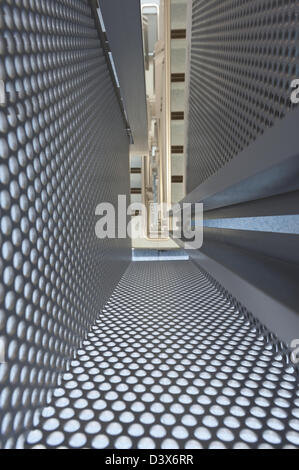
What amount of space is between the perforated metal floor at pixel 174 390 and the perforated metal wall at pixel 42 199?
Answer: 0.07m

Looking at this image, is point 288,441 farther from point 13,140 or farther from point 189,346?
point 13,140

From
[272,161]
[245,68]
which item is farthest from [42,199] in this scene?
[245,68]

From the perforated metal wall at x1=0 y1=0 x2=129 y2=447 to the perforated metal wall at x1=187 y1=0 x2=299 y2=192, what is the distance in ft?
1.67

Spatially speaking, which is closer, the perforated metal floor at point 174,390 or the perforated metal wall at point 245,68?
the perforated metal floor at point 174,390

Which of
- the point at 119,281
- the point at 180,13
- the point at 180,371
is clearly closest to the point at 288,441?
the point at 180,371

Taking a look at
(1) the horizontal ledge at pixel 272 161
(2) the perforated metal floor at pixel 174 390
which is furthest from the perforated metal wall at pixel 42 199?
(1) the horizontal ledge at pixel 272 161

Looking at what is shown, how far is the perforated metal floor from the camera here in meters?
0.42

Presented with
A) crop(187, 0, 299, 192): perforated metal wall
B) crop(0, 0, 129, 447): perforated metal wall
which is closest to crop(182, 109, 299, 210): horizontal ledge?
crop(187, 0, 299, 192): perforated metal wall

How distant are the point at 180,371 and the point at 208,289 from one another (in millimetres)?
754

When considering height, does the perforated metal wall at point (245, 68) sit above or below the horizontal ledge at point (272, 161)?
above

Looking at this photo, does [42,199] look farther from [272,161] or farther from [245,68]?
[245,68]

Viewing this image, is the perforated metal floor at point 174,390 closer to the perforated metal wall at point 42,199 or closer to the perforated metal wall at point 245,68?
the perforated metal wall at point 42,199

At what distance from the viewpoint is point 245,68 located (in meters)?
0.78

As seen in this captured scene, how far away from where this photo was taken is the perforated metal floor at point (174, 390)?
16.4 inches
